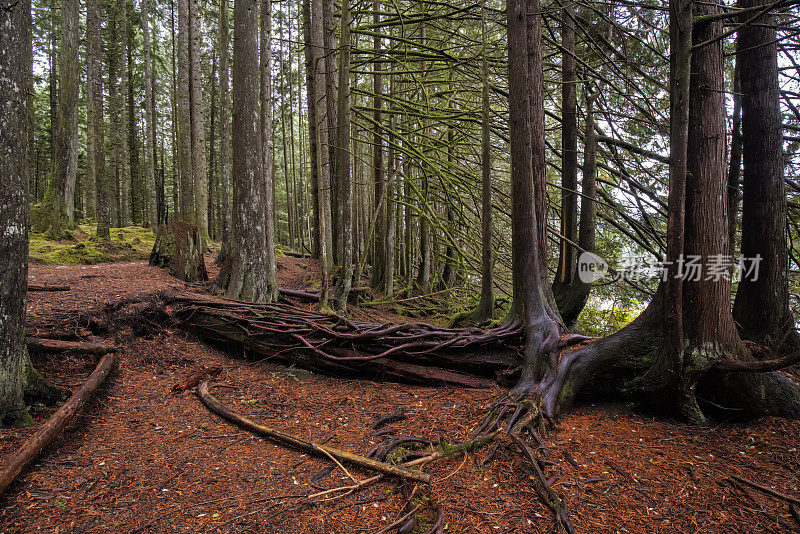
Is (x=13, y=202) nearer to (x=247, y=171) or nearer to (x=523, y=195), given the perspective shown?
(x=247, y=171)

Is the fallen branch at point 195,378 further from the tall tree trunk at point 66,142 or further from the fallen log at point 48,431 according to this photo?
the tall tree trunk at point 66,142

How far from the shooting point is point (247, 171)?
612 cm

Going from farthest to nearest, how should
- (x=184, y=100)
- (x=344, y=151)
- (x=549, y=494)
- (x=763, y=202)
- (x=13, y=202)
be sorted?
1. (x=184, y=100)
2. (x=344, y=151)
3. (x=763, y=202)
4. (x=13, y=202)
5. (x=549, y=494)

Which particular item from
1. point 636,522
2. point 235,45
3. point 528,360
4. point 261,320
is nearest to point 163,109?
point 235,45

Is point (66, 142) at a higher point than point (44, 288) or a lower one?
higher

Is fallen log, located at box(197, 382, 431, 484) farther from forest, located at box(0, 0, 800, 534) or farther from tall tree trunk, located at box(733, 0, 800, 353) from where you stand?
tall tree trunk, located at box(733, 0, 800, 353)

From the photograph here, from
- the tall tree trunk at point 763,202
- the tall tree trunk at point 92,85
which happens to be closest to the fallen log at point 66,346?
the tall tree trunk at point 763,202

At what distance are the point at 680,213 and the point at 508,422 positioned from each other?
2.22m

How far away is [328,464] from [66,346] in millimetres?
2940

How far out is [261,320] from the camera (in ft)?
16.5

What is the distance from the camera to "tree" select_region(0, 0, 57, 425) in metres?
2.81

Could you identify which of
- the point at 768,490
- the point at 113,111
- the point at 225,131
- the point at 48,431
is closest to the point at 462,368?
the point at 768,490

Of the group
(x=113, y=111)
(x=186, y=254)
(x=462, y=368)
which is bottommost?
(x=462, y=368)

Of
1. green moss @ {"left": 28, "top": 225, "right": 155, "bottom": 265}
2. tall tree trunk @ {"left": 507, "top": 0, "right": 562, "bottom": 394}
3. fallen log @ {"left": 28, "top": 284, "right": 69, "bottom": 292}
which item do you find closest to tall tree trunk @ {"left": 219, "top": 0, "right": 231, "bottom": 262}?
fallen log @ {"left": 28, "top": 284, "right": 69, "bottom": 292}
